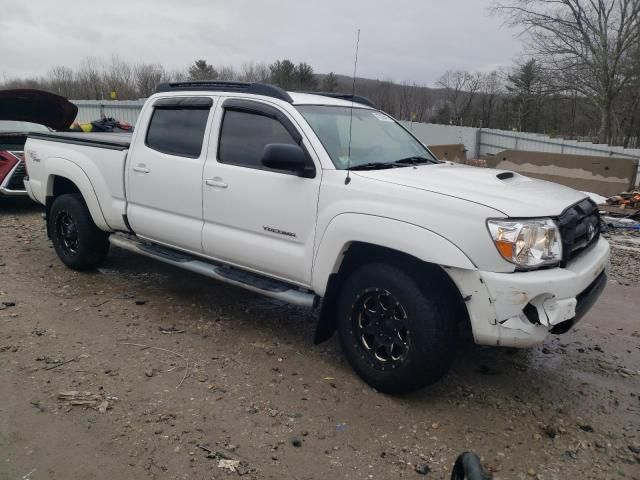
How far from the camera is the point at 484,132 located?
76.4 ft

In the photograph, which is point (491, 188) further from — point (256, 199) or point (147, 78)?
point (147, 78)

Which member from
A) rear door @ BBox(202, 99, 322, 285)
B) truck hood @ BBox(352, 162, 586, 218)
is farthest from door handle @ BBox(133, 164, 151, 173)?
truck hood @ BBox(352, 162, 586, 218)

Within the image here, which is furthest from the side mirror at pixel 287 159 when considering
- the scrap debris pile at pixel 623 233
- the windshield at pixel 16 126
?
the windshield at pixel 16 126

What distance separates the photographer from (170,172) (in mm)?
4574

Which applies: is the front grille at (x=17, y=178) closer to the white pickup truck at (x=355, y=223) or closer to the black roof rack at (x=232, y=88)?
the white pickup truck at (x=355, y=223)

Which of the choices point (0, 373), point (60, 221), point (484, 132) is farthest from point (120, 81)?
point (0, 373)

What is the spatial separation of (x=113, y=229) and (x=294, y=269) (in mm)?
2435

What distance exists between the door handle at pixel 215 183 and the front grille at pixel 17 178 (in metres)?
5.96

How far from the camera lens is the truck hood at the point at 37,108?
8195 millimetres

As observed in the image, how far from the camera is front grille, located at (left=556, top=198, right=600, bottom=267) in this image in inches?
124

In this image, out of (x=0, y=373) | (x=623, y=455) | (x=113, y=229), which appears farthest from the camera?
(x=113, y=229)

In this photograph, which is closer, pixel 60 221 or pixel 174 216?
pixel 174 216

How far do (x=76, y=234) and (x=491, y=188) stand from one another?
437cm

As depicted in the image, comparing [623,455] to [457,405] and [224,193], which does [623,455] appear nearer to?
[457,405]
